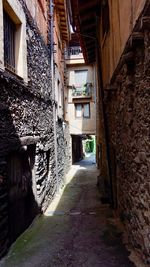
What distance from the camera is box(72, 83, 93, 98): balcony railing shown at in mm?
18297

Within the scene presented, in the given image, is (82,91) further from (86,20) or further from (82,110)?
(86,20)

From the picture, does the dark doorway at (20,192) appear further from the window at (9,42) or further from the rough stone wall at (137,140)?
the rough stone wall at (137,140)

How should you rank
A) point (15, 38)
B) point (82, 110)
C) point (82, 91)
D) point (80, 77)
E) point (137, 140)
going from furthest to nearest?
point (80, 77), point (82, 91), point (82, 110), point (15, 38), point (137, 140)

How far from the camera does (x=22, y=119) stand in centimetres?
598

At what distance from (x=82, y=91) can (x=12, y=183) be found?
1361 centimetres

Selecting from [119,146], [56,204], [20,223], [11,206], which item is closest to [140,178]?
[119,146]

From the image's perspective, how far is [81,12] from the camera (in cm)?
879

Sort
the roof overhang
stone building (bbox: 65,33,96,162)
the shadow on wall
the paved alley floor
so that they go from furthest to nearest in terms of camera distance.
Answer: stone building (bbox: 65,33,96,162) < the roof overhang < the shadow on wall < the paved alley floor

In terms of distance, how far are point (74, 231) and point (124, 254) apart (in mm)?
1606

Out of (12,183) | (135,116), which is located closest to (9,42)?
(12,183)

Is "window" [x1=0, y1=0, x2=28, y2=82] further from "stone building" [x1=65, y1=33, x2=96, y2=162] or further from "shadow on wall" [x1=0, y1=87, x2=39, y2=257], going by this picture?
"stone building" [x1=65, y1=33, x2=96, y2=162]

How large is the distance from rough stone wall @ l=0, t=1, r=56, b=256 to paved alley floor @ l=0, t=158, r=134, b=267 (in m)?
0.46

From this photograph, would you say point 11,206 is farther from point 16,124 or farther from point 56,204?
point 56,204

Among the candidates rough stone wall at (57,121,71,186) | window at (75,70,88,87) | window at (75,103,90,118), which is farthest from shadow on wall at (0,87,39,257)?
window at (75,70,88,87)
